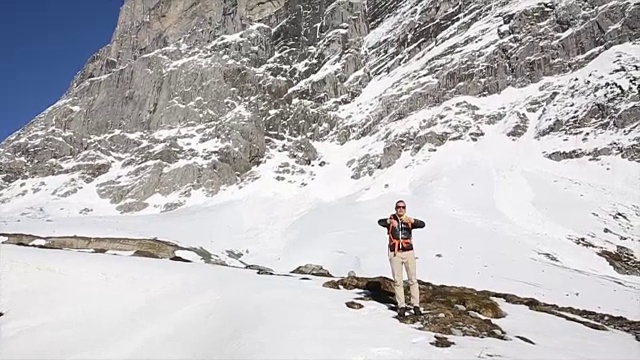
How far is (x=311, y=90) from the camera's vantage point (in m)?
99.6

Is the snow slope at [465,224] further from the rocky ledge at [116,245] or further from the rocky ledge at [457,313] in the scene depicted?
the rocky ledge at [457,313]

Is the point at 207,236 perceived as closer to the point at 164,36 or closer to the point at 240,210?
the point at 240,210

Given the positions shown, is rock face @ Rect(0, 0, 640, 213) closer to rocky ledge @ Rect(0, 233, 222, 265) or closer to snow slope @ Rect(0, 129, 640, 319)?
snow slope @ Rect(0, 129, 640, 319)

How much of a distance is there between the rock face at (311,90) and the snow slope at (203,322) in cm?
4798

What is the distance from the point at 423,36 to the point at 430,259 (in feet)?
229

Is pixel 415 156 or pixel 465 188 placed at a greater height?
pixel 415 156

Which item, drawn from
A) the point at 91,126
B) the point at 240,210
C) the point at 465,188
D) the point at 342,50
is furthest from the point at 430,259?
the point at 91,126

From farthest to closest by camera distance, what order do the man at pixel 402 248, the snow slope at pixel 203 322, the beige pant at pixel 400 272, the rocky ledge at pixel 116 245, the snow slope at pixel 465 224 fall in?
1. the rocky ledge at pixel 116 245
2. the snow slope at pixel 465 224
3. the man at pixel 402 248
4. the beige pant at pixel 400 272
5. the snow slope at pixel 203 322

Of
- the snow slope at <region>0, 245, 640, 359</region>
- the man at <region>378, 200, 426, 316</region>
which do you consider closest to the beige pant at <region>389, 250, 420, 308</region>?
the man at <region>378, 200, 426, 316</region>

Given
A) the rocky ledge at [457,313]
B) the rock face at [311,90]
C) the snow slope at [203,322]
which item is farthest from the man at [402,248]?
the rock face at [311,90]

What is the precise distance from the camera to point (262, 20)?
120 metres

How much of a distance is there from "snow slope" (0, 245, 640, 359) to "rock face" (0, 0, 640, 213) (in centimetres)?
4798

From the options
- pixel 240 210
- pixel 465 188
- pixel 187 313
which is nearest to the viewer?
pixel 187 313

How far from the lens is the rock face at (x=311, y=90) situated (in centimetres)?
6488
